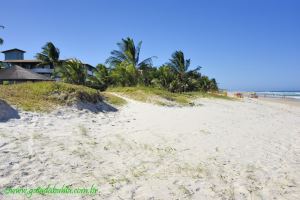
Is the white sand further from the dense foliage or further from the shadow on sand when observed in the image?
the dense foliage

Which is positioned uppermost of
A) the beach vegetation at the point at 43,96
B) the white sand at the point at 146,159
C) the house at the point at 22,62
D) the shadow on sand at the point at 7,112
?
the house at the point at 22,62

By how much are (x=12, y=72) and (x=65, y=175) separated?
63.8 feet

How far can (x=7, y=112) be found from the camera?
6895mm

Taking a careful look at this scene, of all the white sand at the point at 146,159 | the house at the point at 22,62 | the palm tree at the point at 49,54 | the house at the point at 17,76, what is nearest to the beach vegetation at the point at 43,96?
the white sand at the point at 146,159

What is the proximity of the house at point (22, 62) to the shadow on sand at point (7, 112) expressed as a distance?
118 ft

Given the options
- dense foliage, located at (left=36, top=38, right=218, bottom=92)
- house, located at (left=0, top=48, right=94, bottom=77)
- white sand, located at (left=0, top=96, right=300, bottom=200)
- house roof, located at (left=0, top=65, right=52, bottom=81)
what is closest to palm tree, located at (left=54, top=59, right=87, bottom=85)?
dense foliage, located at (left=36, top=38, right=218, bottom=92)

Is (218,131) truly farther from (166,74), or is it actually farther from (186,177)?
(166,74)

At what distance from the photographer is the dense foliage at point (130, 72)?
26156 mm

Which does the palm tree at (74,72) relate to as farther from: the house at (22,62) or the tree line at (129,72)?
the house at (22,62)

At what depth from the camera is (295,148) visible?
654cm

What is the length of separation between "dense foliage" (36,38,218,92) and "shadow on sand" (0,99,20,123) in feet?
58.5

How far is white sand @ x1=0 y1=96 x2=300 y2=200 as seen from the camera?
381 cm

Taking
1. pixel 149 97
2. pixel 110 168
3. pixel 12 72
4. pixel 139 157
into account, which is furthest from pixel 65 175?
pixel 12 72

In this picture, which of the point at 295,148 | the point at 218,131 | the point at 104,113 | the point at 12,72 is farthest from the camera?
the point at 12,72
